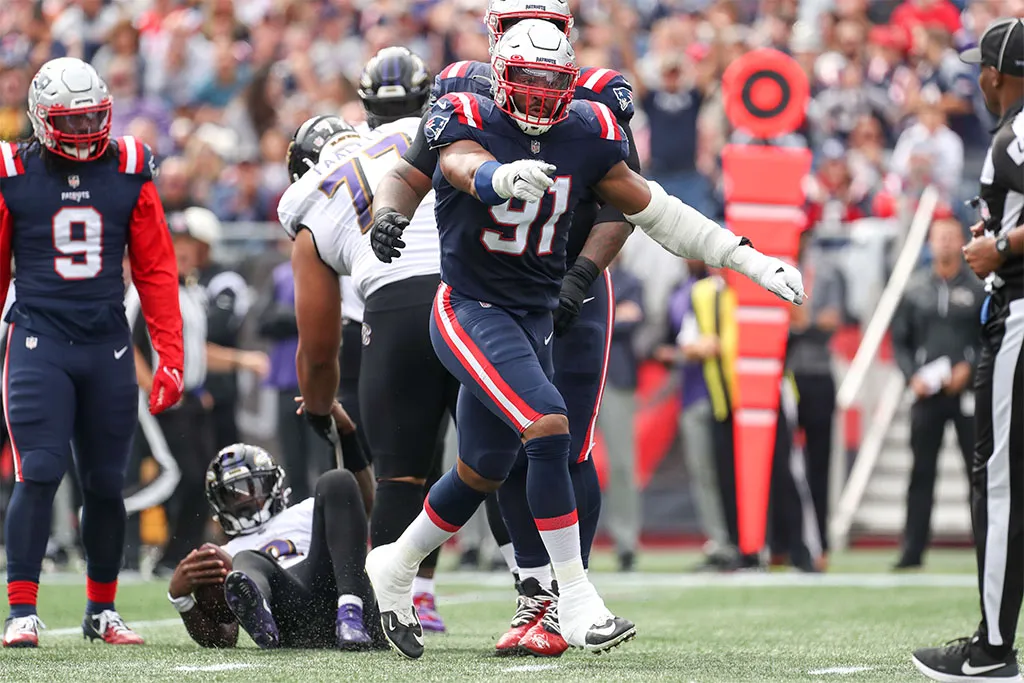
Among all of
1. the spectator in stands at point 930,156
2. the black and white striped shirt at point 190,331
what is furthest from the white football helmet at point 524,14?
the spectator in stands at point 930,156

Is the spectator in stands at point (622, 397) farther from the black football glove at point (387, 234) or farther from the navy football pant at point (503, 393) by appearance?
the black football glove at point (387, 234)

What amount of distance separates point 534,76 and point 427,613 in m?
2.59

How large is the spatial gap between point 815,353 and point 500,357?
6708 mm

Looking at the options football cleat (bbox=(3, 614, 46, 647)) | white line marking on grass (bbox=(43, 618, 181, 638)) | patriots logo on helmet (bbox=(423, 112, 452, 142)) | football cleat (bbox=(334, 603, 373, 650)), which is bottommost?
white line marking on grass (bbox=(43, 618, 181, 638))

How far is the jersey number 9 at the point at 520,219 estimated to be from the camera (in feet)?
17.3

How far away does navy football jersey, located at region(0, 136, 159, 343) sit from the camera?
21.0 feet

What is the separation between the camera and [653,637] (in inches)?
265

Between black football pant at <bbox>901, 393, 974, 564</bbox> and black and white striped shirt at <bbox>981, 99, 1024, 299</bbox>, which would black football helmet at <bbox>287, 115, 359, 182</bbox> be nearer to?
black and white striped shirt at <bbox>981, 99, 1024, 299</bbox>

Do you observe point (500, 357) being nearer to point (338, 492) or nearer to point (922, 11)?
point (338, 492)

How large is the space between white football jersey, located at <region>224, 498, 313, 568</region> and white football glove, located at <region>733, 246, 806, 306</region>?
5.97 ft

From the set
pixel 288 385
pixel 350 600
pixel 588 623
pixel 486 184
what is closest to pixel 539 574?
pixel 350 600

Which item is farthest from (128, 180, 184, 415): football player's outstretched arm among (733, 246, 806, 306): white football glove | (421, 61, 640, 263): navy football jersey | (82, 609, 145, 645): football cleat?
(733, 246, 806, 306): white football glove

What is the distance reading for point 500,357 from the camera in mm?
5223

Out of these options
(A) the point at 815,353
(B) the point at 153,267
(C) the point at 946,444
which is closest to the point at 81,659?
(B) the point at 153,267
